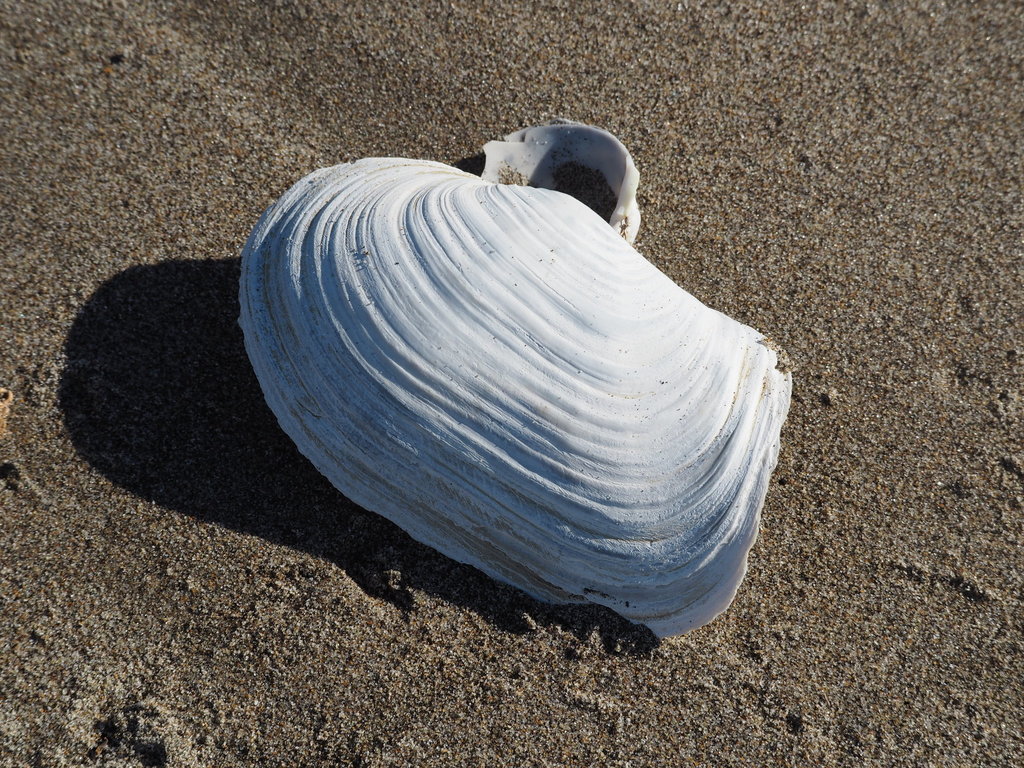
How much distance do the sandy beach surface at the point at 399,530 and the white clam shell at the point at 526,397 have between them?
172 mm

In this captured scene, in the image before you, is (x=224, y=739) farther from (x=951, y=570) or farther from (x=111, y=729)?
(x=951, y=570)

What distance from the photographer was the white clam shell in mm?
1628

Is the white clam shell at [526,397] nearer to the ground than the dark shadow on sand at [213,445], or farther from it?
farther from it

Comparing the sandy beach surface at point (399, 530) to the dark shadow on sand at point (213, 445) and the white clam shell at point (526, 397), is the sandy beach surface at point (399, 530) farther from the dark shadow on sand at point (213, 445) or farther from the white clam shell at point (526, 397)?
the white clam shell at point (526, 397)

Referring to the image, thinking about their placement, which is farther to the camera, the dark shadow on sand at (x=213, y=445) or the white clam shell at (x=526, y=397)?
the dark shadow on sand at (x=213, y=445)

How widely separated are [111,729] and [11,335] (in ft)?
3.64

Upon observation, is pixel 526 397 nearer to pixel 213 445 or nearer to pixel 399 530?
pixel 399 530

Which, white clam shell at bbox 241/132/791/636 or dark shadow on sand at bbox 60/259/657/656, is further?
dark shadow on sand at bbox 60/259/657/656

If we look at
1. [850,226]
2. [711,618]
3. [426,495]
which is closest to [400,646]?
[426,495]

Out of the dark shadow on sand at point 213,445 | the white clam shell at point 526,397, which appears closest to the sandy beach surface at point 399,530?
the dark shadow on sand at point 213,445

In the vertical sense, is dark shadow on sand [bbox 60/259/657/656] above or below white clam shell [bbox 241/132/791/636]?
below

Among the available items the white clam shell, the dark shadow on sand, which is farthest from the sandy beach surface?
the white clam shell

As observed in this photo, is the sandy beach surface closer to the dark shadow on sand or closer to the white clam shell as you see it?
the dark shadow on sand

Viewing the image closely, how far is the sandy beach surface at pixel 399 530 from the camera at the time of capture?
1.67 m
